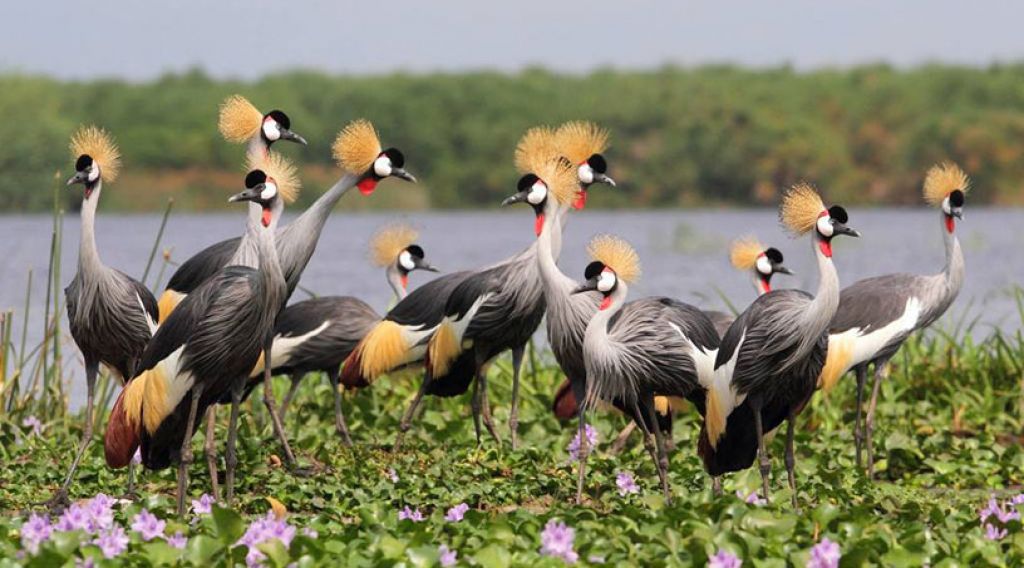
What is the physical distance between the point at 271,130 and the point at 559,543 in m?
3.26

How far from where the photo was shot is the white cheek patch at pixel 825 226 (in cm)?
697

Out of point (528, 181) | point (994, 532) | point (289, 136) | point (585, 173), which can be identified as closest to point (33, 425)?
point (289, 136)

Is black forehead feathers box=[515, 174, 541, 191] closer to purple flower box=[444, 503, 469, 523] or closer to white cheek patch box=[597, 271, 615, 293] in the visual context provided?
white cheek patch box=[597, 271, 615, 293]

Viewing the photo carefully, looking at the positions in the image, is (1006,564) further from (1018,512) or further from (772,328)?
(772,328)

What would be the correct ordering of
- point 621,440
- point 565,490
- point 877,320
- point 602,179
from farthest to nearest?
point 621,440
point 877,320
point 602,179
point 565,490

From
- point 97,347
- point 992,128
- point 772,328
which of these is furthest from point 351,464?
point 992,128

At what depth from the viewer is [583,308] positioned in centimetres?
773

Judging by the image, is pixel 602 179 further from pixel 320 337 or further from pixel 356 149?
pixel 320 337

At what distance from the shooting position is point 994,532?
6.06m

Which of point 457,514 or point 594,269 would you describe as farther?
point 594,269

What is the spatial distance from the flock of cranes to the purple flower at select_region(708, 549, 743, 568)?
170 centimetres

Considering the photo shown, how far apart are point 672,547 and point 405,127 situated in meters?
37.9

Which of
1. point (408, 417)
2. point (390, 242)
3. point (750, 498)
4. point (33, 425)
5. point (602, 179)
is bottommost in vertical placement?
point (33, 425)

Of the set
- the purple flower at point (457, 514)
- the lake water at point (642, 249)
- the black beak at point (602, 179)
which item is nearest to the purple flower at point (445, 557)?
the purple flower at point (457, 514)
